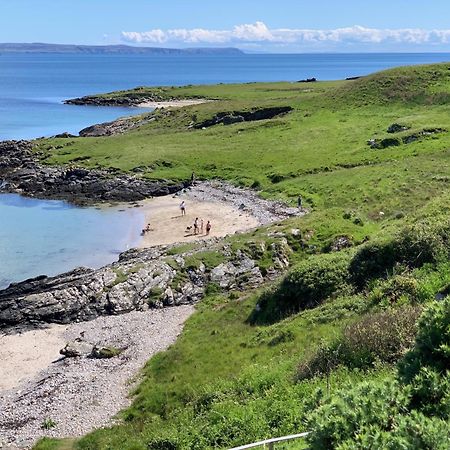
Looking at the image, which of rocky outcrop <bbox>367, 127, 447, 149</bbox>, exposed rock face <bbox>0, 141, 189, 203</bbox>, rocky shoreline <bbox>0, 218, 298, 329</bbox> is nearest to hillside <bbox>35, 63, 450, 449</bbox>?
rocky outcrop <bbox>367, 127, 447, 149</bbox>

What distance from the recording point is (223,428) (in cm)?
1873

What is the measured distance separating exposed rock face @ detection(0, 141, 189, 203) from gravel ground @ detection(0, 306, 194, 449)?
3687cm

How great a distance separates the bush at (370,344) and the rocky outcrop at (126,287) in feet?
65.8

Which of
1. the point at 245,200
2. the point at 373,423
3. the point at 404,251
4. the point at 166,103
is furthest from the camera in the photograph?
the point at 166,103

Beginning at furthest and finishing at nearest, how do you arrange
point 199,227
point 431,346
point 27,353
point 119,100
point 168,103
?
1. point 119,100
2. point 168,103
3. point 199,227
4. point 27,353
5. point 431,346

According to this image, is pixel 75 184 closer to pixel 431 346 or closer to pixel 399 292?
pixel 399 292

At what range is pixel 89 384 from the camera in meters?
29.5

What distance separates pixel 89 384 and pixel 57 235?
106ft

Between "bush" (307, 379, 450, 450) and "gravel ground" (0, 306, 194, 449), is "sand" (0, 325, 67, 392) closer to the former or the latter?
"gravel ground" (0, 306, 194, 449)

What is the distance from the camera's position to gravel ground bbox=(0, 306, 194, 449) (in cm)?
2559

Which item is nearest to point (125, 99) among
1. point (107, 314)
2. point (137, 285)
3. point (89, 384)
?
point (137, 285)

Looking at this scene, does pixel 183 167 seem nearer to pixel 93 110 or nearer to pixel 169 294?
pixel 169 294

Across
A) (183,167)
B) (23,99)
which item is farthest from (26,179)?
(23,99)

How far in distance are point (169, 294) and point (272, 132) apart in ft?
184
